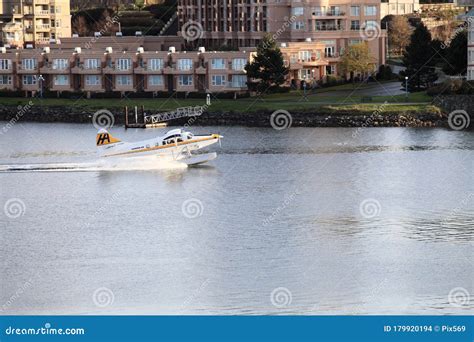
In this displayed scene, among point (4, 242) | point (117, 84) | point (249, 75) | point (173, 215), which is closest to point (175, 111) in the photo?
point (249, 75)

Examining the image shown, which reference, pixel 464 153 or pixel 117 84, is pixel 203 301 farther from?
pixel 117 84

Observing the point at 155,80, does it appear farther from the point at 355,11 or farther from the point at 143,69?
the point at 355,11

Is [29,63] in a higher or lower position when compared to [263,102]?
higher

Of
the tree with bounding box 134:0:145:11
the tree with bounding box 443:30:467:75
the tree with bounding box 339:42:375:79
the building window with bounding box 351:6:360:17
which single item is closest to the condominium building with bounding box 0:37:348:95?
the tree with bounding box 339:42:375:79

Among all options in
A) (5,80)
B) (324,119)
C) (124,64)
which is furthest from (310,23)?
(324,119)

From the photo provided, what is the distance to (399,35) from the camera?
88062 millimetres

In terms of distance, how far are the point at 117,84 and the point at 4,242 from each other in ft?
129

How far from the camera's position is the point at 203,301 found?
105 ft

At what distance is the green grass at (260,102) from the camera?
66.5 meters

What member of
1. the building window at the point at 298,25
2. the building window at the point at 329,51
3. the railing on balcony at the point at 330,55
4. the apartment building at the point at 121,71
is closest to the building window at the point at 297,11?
the building window at the point at 298,25

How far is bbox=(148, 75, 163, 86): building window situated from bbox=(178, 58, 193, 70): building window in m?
1.19

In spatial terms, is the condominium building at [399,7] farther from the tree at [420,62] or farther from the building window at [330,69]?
the tree at [420,62]

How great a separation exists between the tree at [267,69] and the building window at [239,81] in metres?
0.96

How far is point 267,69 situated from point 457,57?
27.9 feet
